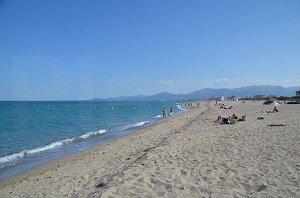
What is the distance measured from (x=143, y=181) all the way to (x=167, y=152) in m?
3.45

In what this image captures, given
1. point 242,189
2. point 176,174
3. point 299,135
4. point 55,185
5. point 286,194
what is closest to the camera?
point 286,194

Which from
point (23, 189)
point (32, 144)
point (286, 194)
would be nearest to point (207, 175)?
point (286, 194)

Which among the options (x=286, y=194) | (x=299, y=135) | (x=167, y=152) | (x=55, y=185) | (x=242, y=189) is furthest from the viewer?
(x=299, y=135)

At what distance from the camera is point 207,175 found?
255 inches

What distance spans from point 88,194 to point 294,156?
19.4ft

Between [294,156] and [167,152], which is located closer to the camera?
[294,156]

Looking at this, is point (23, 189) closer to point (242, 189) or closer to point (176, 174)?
point (176, 174)

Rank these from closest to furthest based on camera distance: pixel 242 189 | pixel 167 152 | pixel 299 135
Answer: pixel 242 189
pixel 167 152
pixel 299 135

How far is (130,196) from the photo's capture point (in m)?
5.28

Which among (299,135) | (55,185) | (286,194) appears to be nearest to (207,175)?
(286,194)

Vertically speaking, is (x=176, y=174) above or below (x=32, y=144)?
above

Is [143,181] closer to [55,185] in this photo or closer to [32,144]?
[55,185]

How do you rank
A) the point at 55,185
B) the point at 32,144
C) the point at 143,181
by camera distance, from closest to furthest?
the point at 143,181
the point at 55,185
the point at 32,144

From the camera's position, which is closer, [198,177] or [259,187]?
[259,187]
